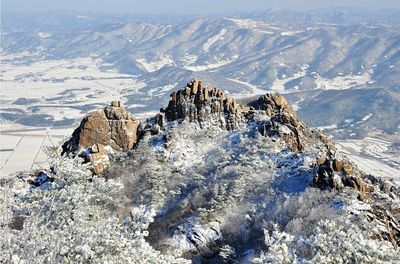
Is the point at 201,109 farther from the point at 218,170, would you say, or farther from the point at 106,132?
the point at 218,170

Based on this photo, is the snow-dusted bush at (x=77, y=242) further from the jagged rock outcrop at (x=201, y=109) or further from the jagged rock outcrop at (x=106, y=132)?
the jagged rock outcrop at (x=201, y=109)

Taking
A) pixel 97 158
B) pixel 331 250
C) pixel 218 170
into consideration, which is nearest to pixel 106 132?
pixel 97 158

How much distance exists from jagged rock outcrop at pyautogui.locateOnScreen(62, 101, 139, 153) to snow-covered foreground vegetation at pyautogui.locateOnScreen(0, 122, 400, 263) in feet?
10.8

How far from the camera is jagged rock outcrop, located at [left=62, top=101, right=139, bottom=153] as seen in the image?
4778cm

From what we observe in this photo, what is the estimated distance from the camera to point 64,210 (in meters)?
29.5

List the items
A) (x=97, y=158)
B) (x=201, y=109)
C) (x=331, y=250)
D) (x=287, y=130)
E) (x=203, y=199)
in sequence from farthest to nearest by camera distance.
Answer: (x=201, y=109) < (x=287, y=130) < (x=97, y=158) < (x=203, y=199) < (x=331, y=250)

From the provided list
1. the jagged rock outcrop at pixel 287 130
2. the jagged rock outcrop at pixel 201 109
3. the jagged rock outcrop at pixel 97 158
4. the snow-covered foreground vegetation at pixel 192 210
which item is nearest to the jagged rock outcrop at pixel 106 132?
the snow-covered foreground vegetation at pixel 192 210

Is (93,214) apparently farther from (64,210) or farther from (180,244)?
(180,244)

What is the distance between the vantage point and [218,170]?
40094mm

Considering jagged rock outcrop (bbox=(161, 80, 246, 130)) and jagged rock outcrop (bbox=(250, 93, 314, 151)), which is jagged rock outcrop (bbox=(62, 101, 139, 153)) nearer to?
jagged rock outcrop (bbox=(161, 80, 246, 130))

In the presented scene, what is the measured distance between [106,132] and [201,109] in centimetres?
864

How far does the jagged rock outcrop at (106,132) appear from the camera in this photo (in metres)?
47.8

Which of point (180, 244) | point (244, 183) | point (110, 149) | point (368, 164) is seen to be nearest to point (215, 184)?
point (244, 183)

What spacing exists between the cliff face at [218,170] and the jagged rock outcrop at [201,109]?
9 cm
